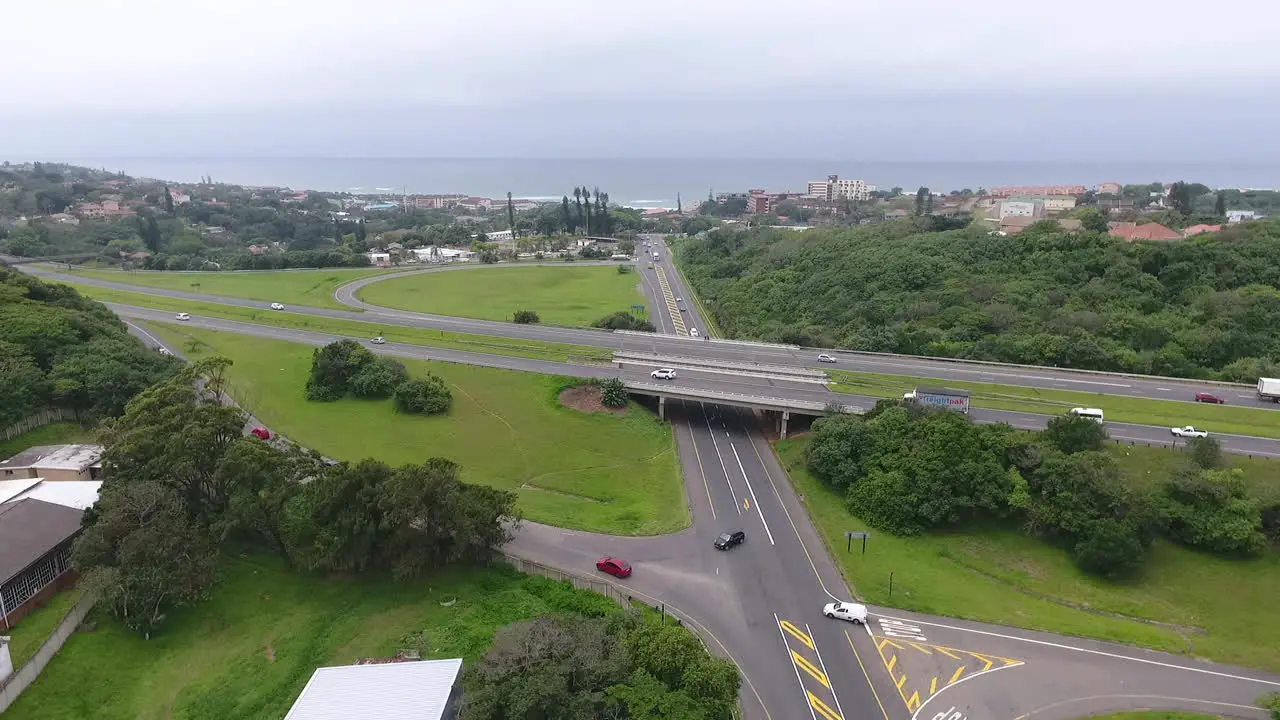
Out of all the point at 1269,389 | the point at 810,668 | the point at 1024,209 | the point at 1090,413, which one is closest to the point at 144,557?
the point at 810,668

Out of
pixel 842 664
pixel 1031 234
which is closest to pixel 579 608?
pixel 842 664

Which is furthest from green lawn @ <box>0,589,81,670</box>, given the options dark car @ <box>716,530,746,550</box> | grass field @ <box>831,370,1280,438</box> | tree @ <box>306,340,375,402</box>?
grass field @ <box>831,370,1280,438</box>

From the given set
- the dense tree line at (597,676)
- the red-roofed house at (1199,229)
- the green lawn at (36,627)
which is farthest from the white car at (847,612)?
the red-roofed house at (1199,229)

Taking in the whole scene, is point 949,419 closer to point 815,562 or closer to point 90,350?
point 815,562

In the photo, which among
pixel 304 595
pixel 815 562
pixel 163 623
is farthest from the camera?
pixel 815 562

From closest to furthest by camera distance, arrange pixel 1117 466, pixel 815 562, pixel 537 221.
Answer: pixel 815 562
pixel 1117 466
pixel 537 221

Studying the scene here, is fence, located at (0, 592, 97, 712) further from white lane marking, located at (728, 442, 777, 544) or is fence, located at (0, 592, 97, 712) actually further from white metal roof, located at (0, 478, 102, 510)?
white lane marking, located at (728, 442, 777, 544)

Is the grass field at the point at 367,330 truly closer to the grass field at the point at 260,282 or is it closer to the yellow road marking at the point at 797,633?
the grass field at the point at 260,282
